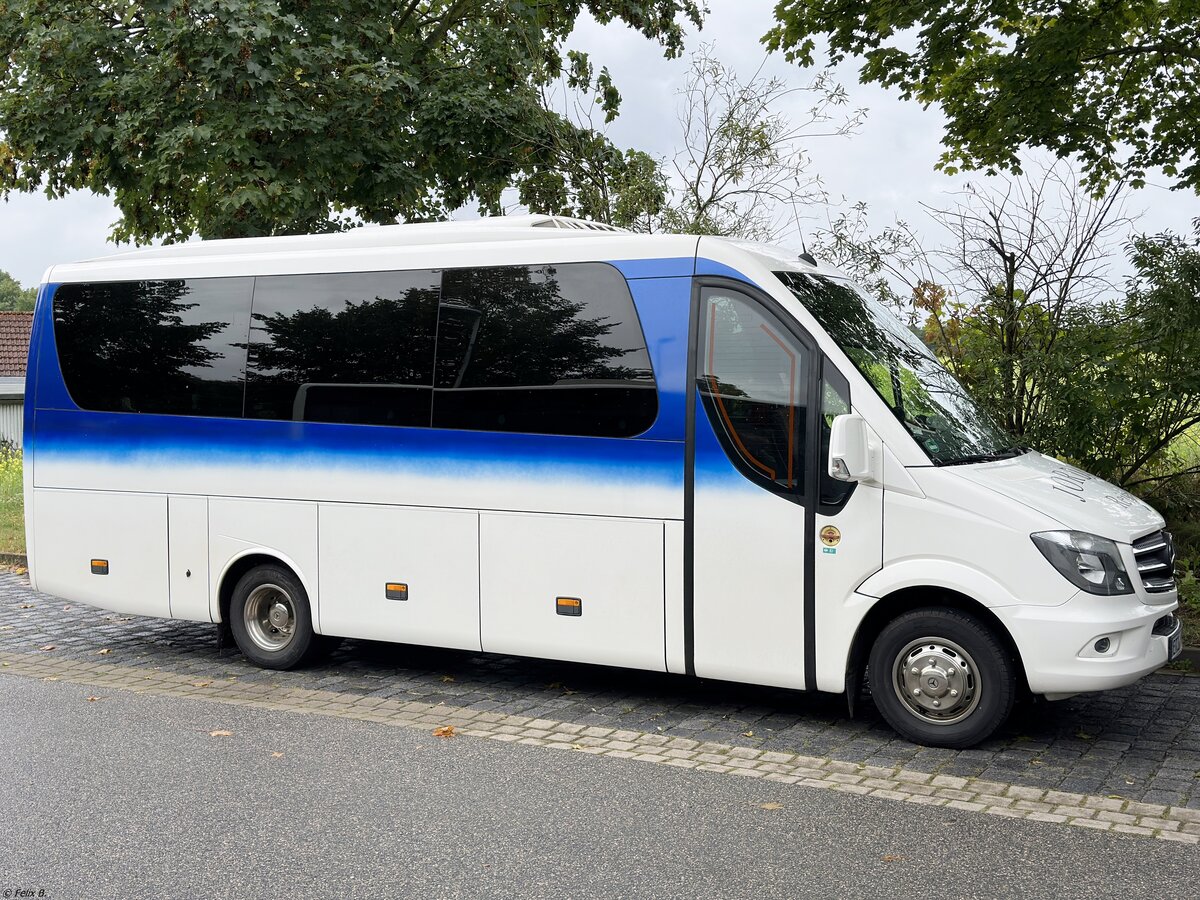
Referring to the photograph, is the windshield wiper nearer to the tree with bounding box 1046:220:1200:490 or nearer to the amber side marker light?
the amber side marker light

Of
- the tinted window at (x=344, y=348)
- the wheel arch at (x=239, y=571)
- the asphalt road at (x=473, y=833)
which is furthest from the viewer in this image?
the wheel arch at (x=239, y=571)

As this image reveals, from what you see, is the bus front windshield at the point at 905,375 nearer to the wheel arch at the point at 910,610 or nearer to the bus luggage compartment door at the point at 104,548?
the wheel arch at the point at 910,610

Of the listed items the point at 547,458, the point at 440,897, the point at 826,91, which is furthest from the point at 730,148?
the point at 440,897

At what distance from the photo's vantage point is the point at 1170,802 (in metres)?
5.77

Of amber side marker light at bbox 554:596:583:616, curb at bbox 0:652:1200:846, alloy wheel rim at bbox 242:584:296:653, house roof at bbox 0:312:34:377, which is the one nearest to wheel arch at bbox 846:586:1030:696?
curb at bbox 0:652:1200:846

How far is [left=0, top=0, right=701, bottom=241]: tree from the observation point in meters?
14.7

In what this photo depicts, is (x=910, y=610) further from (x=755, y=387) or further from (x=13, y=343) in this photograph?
(x=13, y=343)

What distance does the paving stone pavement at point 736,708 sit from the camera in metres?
6.34

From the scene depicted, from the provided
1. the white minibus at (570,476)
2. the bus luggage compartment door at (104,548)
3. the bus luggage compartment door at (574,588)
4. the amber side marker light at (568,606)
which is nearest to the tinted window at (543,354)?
the white minibus at (570,476)

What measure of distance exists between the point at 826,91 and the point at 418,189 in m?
7.23

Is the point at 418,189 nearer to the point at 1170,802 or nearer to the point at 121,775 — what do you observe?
the point at 121,775

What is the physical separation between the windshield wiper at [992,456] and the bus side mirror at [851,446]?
0.43 metres

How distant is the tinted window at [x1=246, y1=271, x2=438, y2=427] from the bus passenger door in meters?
1.97

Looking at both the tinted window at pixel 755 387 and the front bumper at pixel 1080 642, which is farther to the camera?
the tinted window at pixel 755 387
